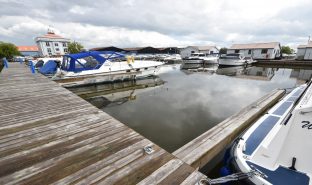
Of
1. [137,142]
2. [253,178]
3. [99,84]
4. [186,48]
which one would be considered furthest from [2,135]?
[186,48]

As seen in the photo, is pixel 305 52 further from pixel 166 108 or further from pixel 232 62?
pixel 166 108

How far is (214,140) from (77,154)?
294 centimetres

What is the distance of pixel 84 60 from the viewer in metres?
12.0

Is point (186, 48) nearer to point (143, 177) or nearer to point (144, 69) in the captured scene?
point (144, 69)

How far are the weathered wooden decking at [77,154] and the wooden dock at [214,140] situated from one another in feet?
3.35

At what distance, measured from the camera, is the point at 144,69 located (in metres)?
14.5

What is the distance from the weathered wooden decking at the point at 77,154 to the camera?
6.28 feet

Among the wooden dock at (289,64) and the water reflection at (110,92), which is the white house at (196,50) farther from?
the water reflection at (110,92)

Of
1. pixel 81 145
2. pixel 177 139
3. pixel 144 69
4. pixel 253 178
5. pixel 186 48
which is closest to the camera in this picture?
pixel 253 178

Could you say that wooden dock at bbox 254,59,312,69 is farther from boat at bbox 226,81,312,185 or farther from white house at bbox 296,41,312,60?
boat at bbox 226,81,312,185

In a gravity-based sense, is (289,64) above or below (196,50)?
below

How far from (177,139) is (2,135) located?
4.27m

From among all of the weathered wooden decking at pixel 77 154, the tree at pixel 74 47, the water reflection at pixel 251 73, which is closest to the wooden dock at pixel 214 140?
the weathered wooden decking at pixel 77 154

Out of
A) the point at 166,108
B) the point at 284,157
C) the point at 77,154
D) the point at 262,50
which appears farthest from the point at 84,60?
the point at 262,50
